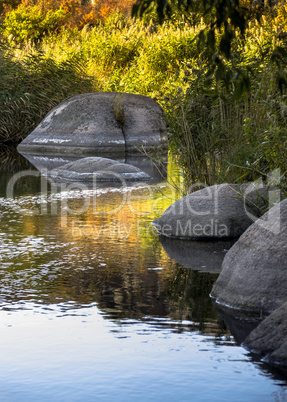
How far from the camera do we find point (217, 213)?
7.16 metres

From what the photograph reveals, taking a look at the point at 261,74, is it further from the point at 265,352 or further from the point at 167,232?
the point at 265,352

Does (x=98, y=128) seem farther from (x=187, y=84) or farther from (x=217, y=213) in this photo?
(x=217, y=213)

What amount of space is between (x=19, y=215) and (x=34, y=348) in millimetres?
4364

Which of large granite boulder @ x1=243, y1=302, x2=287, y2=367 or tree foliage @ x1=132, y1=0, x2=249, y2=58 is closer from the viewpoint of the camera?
tree foliage @ x1=132, y1=0, x2=249, y2=58

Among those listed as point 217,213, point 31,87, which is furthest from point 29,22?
point 217,213

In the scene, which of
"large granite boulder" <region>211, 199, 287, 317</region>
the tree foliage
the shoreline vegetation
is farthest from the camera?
the shoreline vegetation

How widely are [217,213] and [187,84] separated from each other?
22.2 feet

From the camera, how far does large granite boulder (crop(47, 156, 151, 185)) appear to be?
458 inches

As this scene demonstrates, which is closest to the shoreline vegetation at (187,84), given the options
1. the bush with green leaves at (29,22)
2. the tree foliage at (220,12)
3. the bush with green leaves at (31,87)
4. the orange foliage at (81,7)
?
the bush with green leaves at (31,87)

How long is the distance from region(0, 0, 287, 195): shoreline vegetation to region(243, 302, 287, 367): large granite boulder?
1.18 meters

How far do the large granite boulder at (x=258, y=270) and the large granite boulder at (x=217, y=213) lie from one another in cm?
170

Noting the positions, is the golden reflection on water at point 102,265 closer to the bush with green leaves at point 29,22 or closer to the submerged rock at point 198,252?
the submerged rock at point 198,252

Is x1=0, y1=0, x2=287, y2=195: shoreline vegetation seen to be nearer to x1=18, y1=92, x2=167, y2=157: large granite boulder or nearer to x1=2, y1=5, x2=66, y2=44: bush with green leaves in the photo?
x1=18, y1=92, x2=167, y2=157: large granite boulder

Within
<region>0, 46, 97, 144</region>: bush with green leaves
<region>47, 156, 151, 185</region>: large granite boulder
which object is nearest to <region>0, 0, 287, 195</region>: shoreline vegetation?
<region>0, 46, 97, 144</region>: bush with green leaves
